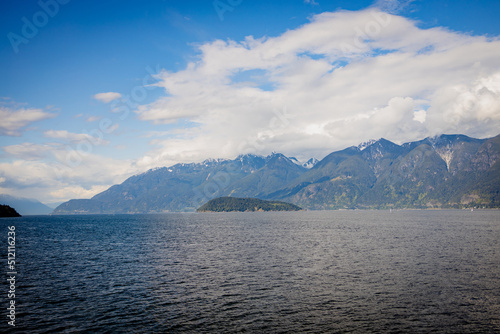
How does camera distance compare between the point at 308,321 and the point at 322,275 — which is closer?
the point at 308,321

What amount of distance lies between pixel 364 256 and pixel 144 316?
191 ft

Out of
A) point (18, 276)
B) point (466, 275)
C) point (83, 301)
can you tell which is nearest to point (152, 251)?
point (18, 276)

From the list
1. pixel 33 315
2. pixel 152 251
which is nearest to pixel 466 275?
pixel 33 315

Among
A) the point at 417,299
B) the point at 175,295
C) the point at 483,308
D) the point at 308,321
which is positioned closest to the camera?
the point at 308,321

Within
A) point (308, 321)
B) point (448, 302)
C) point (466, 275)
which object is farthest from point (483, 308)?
point (308, 321)

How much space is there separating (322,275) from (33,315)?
4573cm

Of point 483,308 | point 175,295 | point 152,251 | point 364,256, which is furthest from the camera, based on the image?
point 152,251

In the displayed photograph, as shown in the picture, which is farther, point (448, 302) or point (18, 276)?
point (18, 276)

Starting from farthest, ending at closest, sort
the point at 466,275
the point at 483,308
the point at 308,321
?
the point at 466,275 → the point at 483,308 → the point at 308,321

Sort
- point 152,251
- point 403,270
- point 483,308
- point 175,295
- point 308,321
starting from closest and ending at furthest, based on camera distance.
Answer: point 308,321
point 483,308
point 175,295
point 403,270
point 152,251

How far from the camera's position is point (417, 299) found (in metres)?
42.4

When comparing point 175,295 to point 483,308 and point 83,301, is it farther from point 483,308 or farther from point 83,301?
point 483,308

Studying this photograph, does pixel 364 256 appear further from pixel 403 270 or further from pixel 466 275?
pixel 466 275

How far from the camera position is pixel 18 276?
57.7 m
